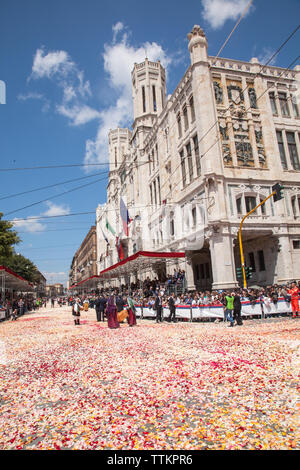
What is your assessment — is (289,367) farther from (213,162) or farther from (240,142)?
(240,142)

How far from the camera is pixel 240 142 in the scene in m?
27.3

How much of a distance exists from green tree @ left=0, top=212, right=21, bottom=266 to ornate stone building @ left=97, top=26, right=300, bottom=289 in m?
Answer: 21.3

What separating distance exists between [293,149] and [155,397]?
99.2ft

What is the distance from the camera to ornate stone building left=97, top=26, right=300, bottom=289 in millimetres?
25250

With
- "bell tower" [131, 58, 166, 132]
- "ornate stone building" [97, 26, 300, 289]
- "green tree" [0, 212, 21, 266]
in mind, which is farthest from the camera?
"bell tower" [131, 58, 166, 132]

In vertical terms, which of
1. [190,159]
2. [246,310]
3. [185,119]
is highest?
[185,119]

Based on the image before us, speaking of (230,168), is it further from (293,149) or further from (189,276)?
(189,276)

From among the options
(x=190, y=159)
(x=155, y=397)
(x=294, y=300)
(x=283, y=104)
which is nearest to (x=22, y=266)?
(x=190, y=159)

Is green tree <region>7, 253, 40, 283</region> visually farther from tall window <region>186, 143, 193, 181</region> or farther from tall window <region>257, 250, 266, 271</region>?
→ tall window <region>257, 250, 266, 271</region>

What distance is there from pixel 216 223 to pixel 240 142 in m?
8.77

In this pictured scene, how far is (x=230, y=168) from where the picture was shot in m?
26.3

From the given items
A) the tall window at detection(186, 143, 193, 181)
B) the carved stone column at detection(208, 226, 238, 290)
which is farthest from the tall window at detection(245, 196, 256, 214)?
the tall window at detection(186, 143, 193, 181)
